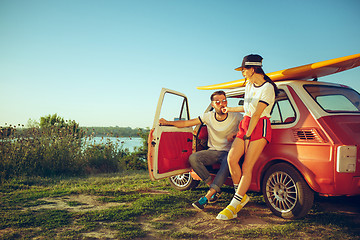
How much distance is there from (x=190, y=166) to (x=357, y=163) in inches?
104

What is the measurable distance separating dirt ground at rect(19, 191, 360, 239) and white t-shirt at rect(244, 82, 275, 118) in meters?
1.40

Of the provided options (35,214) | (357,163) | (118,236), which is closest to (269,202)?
(357,163)

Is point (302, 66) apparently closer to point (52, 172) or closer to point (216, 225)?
point (216, 225)

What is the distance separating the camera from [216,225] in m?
3.72

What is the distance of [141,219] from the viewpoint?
3.93 metres

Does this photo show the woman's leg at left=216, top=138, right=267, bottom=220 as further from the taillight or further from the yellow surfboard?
the yellow surfboard

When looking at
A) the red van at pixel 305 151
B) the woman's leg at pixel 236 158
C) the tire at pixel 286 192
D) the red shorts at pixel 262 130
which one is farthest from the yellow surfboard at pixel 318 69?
the tire at pixel 286 192

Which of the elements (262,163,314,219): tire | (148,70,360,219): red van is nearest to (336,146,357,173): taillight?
(148,70,360,219): red van

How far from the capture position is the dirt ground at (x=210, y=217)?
347 centimetres

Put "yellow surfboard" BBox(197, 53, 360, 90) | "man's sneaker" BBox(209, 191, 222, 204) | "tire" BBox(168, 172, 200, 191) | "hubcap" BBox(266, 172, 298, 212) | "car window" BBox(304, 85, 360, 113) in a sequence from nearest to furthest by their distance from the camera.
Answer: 1. "hubcap" BBox(266, 172, 298, 212)
2. "yellow surfboard" BBox(197, 53, 360, 90)
3. "car window" BBox(304, 85, 360, 113)
4. "man's sneaker" BBox(209, 191, 222, 204)
5. "tire" BBox(168, 172, 200, 191)

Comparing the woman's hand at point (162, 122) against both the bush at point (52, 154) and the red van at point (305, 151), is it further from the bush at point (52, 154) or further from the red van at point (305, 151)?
the bush at point (52, 154)

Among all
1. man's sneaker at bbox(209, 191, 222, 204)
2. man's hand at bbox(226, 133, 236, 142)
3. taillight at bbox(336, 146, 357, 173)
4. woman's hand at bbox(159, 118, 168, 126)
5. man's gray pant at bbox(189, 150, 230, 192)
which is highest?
woman's hand at bbox(159, 118, 168, 126)

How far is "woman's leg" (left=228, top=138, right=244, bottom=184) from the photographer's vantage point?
4.19m

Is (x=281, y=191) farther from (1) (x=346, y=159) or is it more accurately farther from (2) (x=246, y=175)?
(1) (x=346, y=159)
